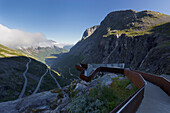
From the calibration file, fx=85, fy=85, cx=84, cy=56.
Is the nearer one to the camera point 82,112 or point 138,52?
point 82,112

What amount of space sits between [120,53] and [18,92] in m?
89.4

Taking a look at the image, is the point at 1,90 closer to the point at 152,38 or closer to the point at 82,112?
the point at 82,112

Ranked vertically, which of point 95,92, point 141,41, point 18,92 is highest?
point 141,41

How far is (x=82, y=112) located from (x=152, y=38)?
61.9 m

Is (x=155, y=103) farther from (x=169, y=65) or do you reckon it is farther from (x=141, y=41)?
(x=141, y=41)

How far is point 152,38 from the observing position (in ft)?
165

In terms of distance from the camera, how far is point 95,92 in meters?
7.21

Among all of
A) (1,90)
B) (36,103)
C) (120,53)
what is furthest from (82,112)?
(1,90)

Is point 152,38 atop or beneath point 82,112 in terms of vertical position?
atop

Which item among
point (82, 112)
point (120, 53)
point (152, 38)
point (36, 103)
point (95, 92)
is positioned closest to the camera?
point (82, 112)

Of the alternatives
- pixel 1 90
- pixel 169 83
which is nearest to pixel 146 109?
pixel 169 83

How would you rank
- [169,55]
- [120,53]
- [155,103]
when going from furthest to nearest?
[120,53] < [169,55] < [155,103]

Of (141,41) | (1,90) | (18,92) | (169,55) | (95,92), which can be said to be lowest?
(18,92)

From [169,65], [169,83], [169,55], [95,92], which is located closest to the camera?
[95,92]
